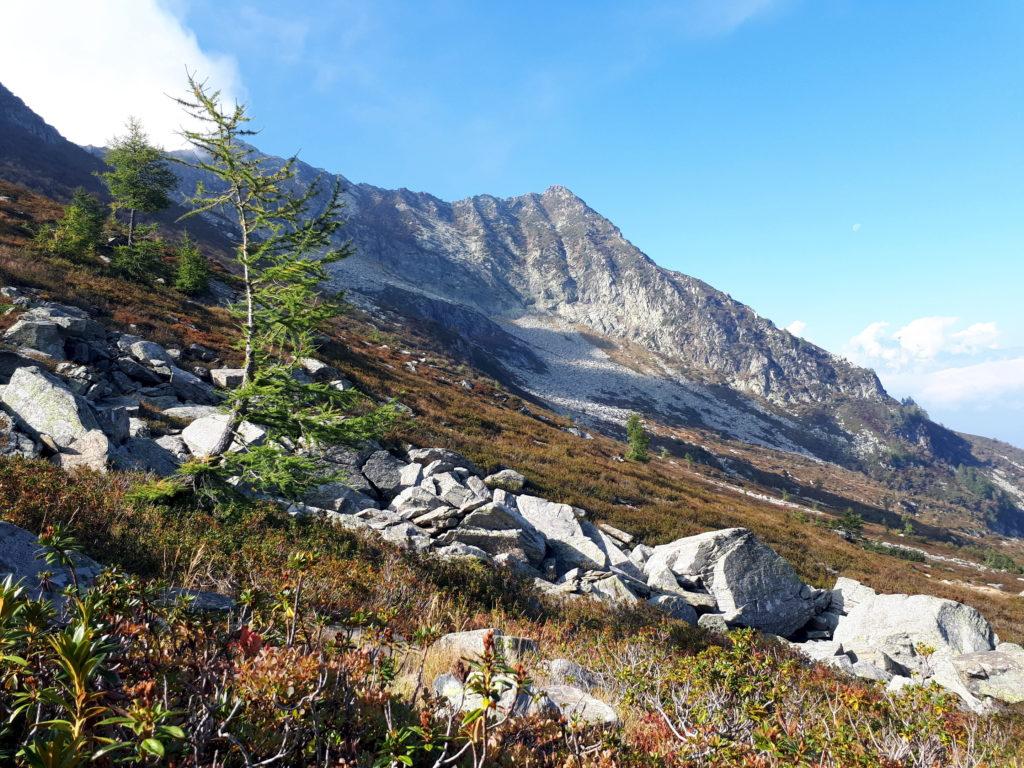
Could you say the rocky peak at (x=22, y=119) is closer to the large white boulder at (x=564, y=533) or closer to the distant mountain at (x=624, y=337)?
the distant mountain at (x=624, y=337)

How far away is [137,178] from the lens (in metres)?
29.1

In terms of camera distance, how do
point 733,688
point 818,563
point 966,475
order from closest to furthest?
point 733,688
point 818,563
point 966,475

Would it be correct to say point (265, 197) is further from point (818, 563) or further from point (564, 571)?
point (818, 563)

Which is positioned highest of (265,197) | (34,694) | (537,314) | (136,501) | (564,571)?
(537,314)

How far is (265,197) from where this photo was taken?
843 cm

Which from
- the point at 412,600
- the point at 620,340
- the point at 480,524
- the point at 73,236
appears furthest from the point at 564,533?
the point at 620,340

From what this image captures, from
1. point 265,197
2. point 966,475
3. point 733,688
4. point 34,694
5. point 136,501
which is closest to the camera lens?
point 34,694

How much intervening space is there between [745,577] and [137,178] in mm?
37025

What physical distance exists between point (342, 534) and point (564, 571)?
5.72 m

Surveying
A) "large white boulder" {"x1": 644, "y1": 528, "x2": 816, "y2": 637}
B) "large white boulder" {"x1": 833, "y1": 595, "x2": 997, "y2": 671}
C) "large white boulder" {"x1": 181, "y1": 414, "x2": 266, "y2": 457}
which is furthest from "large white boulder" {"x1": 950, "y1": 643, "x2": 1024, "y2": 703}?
"large white boulder" {"x1": 181, "y1": 414, "x2": 266, "y2": 457}

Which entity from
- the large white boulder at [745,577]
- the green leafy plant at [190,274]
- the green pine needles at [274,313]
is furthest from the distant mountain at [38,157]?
the large white boulder at [745,577]

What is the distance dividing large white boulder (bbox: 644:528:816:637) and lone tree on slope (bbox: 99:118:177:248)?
108 ft

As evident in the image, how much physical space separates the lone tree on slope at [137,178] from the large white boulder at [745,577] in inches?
1291

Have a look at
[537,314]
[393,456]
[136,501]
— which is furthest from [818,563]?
[537,314]
